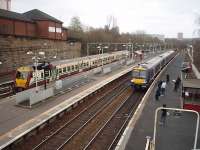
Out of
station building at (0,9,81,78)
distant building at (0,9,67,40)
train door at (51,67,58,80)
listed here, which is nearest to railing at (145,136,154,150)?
train door at (51,67,58,80)

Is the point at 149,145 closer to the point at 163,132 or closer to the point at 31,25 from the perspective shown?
the point at 163,132

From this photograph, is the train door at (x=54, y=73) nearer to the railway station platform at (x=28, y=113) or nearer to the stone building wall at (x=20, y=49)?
the railway station platform at (x=28, y=113)

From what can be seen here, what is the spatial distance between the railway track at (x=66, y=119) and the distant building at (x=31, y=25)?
21.5 meters

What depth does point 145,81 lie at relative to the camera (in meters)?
28.7

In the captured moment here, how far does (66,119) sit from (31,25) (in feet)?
118

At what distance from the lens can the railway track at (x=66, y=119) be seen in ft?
49.6

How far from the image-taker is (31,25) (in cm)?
5169

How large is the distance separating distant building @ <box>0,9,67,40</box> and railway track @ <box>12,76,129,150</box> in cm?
2145

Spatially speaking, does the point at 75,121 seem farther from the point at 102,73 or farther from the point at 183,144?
the point at 102,73

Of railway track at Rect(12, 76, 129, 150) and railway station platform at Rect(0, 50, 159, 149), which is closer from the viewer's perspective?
railway track at Rect(12, 76, 129, 150)

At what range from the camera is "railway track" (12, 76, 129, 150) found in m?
15.1

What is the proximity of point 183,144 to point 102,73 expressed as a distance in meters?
26.8

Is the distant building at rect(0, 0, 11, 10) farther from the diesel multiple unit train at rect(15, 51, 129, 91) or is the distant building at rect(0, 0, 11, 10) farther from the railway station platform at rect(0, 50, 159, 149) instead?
the railway station platform at rect(0, 50, 159, 149)

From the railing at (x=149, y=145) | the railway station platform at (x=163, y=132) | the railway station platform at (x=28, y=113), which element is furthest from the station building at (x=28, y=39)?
the railing at (x=149, y=145)
